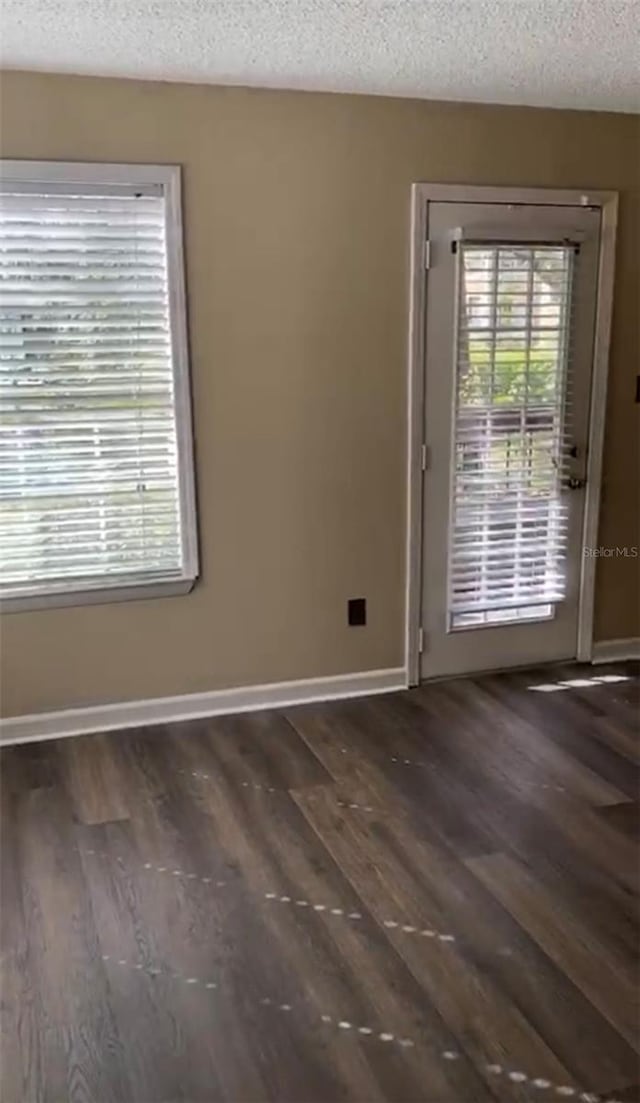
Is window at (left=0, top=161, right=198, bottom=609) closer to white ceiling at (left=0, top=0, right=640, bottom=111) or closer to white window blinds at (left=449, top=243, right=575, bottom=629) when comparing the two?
white ceiling at (left=0, top=0, right=640, bottom=111)

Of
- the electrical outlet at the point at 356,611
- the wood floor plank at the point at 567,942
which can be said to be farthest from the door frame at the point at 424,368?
the wood floor plank at the point at 567,942

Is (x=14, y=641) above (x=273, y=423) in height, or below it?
below

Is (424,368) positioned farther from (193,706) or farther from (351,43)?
(193,706)

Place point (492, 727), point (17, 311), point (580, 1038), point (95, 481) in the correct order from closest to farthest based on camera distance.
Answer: point (580, 1038) < point (17, 311) < point (95, 481) < point (492, 727)

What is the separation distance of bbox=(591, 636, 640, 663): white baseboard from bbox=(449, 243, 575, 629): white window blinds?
348 mm

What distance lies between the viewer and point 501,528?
4.06m

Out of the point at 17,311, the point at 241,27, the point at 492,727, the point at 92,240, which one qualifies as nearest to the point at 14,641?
the point at 17,311

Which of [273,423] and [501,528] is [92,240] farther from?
[501,528]

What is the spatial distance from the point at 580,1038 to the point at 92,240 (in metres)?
2.83

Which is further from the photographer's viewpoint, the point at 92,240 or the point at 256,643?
the point at 256,643

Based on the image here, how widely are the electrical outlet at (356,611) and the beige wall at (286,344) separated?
1.3 inches

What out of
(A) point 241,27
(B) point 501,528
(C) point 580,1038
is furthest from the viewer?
(B) point 501,528

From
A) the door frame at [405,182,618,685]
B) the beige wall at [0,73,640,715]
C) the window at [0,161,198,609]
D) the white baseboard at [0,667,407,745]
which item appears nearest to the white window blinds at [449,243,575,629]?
the door frame at [405,182,618,685]

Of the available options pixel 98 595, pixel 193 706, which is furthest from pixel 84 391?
pixel 193 706
